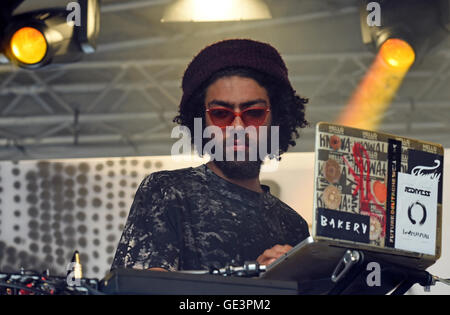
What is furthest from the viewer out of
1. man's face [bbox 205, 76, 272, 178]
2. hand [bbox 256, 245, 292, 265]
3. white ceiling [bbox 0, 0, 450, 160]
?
white ceiling [bbox 0, 0, 450, 160]

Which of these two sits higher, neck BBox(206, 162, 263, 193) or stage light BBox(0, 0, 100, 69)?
stage light BBox(0, 0, 100, 69)

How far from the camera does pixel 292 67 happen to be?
18.4 feet

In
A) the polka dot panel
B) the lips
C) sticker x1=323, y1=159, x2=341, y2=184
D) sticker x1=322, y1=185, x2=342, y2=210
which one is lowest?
sticker x1=322, y1=185, x2=342, y2=210

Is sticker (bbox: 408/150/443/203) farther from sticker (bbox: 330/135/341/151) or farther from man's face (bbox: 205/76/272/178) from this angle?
man's face (bbox: 205/76/272/178)

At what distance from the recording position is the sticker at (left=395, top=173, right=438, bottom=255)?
5.43 feet

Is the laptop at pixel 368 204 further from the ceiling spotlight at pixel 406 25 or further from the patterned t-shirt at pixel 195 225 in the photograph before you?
the ceiling spotlight at pixel 406 25

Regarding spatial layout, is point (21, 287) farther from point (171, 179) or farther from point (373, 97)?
point (373, 97)

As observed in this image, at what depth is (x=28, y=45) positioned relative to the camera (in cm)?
396

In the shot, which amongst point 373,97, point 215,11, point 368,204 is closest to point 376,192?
point 368,204

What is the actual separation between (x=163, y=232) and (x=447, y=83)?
4131mm

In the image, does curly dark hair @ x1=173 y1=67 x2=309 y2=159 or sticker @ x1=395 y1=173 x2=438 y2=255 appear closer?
sticker @ x1=395 y1=173 x2=438 y2=255

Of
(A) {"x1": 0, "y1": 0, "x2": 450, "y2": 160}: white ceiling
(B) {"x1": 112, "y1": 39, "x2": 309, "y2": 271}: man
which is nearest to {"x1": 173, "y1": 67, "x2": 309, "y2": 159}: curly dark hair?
(B) {"x1": 112, "y1": 39, "x2": 309, "y2": 271}: man

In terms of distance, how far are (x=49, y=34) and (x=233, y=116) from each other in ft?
6.47

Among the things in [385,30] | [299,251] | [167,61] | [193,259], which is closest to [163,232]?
[193,259]
